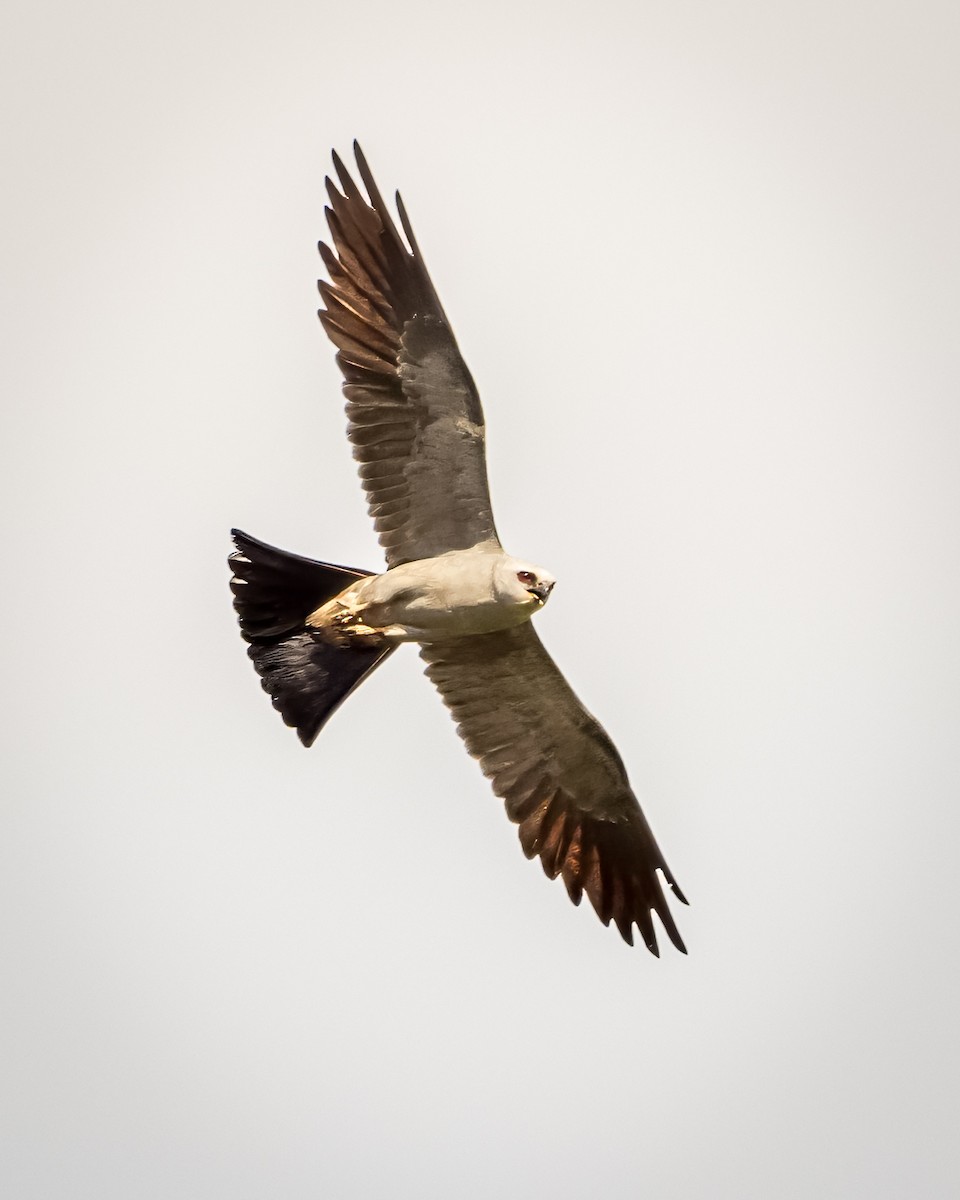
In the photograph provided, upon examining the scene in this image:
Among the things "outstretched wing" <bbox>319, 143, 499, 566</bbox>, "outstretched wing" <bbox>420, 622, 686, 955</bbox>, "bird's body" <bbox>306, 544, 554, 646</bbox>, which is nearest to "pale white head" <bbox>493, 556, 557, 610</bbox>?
"bird's body" <bbox>306, 544, 554, 646</bbox>

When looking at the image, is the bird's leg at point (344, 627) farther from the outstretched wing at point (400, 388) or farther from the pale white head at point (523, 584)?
the pale white head at point (523, 584)

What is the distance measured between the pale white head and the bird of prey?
1 cm

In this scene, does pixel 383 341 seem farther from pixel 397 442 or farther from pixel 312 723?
pixel 312 723

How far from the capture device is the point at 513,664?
12414 millimetres

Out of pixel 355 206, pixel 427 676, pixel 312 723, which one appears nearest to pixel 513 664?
pixel 427 676

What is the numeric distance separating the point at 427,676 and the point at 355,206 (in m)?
3.17

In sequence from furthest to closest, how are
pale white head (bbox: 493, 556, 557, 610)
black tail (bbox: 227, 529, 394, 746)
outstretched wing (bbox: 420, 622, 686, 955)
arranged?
1. outstretched wing (bbox: 420, 622, 686, 955)
2. black tail (bbox: 227, 529, 394, 746)
3. pale white head (bbox: 493, 556, 557, 610)

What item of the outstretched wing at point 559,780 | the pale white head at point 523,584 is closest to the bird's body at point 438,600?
the pale white head at point 523,584

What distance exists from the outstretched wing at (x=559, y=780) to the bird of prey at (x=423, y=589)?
Result: 1 cm

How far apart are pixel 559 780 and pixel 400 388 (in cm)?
299

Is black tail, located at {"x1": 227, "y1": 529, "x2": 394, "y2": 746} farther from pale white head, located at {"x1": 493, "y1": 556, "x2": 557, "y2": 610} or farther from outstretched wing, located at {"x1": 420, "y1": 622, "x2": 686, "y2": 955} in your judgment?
pale white head, located at {"x1": 493, "y1": 556, "x2": 557, "y2": 610}

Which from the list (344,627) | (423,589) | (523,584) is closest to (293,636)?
(344,627)

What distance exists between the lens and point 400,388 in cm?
1180

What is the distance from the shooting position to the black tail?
1210 cm
